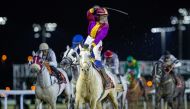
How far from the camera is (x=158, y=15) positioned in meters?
38.7

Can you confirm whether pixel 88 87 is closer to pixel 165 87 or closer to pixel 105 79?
pixel 105 79

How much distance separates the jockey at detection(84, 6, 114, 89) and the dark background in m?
16.1

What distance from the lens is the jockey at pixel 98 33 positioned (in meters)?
12.5

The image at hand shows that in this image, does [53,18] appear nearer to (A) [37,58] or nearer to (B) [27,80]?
(B) [27,80]

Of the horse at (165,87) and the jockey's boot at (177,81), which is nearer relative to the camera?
the horse at (165,87)

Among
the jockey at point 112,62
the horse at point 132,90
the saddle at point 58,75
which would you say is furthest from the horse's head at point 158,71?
the horse at point 132,90

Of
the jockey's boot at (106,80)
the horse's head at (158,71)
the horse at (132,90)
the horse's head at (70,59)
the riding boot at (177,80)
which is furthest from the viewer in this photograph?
the horse at (132,90)

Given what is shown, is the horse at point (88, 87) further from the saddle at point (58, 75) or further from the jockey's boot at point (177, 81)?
the jockey's boot at point (177, 81)

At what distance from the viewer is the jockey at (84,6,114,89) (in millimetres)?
12469

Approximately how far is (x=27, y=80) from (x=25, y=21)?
7.43 meters

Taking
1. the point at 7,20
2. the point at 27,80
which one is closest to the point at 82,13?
the point at 7,20

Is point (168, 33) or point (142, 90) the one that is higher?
point (168, 33)

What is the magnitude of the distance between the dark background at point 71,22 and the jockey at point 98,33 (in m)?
16.1

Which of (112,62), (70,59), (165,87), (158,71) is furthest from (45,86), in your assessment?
(165,87)
